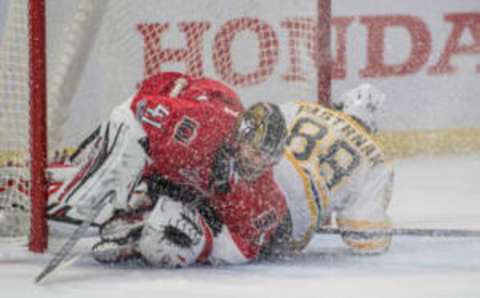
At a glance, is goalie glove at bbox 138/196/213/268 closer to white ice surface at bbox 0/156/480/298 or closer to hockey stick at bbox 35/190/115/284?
white ice surface at bbox 0/156/480/298

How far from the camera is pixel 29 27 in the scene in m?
3.27

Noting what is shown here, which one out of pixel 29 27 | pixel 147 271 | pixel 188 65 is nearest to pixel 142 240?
pixel 147 271

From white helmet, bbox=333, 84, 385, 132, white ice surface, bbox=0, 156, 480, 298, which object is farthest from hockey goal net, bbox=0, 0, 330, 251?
white helmet, bbox=333, 84, 385, 132

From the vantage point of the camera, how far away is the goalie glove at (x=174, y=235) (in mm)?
3006

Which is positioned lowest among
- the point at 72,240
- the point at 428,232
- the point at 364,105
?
the point at 428,232

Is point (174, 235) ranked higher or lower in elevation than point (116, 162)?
lower

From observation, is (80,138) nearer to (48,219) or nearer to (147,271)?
(48,219)

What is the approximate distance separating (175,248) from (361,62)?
238 centimetres

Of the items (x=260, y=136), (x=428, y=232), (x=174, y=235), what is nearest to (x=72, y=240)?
(x=174, y=235)

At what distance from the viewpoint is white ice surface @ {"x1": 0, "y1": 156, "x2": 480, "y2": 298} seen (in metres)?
2.80

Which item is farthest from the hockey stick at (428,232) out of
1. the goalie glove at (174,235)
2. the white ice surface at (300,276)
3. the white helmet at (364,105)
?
the goalie glove at (174,235)

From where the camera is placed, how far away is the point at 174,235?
9.87 ft

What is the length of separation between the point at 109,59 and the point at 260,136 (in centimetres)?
128

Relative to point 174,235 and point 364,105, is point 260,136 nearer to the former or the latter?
point 174,235
